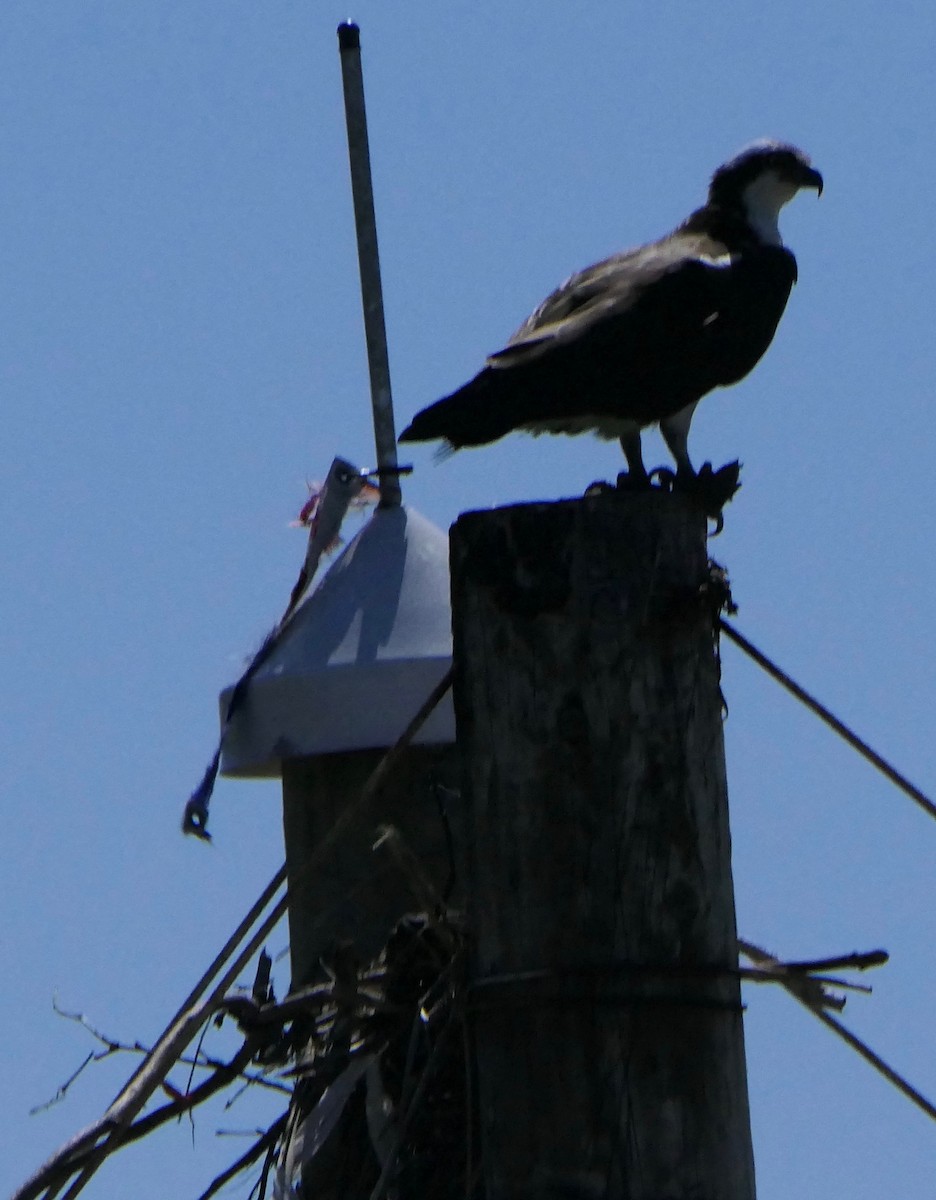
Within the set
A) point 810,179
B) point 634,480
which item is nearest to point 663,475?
point 634,480

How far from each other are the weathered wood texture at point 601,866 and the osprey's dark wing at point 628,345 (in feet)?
4.52

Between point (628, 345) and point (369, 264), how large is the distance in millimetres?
791

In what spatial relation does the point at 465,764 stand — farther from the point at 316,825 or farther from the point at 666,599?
the point at 316,825

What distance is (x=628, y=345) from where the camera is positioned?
534 centimetres

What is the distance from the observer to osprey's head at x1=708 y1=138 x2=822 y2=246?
6.99 m

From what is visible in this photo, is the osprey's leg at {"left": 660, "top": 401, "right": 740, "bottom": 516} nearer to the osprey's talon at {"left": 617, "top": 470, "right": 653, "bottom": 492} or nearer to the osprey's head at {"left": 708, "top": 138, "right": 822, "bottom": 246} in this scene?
the osprey's talon at {"left": 617, "top": 470, "right": 653, "bottom": 492}

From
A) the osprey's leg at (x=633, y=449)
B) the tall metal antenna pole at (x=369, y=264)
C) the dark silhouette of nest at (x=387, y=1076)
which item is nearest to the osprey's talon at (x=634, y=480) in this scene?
the osprey's leg at (x=633, y=449)

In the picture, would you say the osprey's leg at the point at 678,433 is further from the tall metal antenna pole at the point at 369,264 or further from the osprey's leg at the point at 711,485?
the tall metal antenna pole at the point at 369,264

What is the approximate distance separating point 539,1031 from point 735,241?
3.79 m

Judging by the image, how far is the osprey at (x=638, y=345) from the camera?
4922 millimetres

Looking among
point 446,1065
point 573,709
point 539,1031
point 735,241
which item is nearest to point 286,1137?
point 446,1065

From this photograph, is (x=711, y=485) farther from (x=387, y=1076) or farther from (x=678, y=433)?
(x=387, y=1076)

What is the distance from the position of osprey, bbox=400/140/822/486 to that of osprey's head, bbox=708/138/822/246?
0.04 meters

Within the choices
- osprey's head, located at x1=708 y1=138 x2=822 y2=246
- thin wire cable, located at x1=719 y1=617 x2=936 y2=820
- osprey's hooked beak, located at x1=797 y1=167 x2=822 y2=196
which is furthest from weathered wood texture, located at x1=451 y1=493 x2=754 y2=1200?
osprey's hooked beak, located at x1=797 y1=167 x2=822 y2=196
